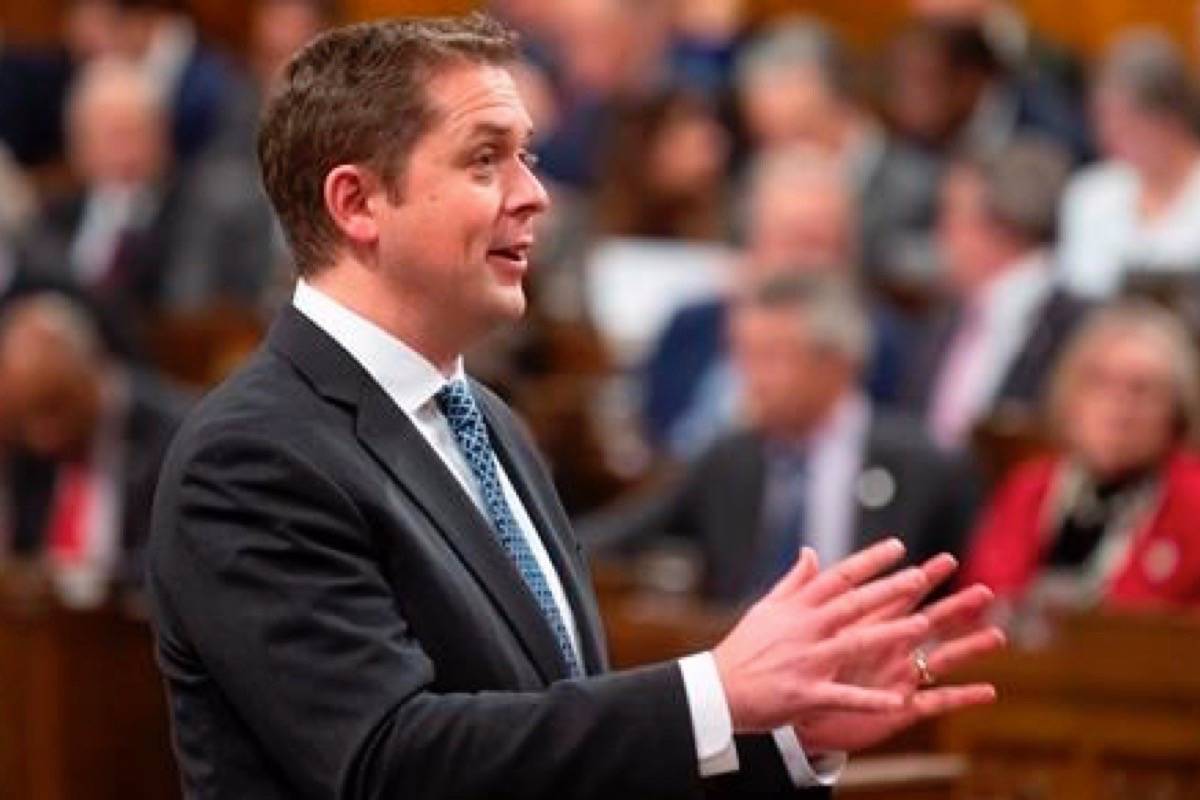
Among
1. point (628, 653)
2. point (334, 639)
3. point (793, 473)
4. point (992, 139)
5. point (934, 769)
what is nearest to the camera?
point (334, 639)

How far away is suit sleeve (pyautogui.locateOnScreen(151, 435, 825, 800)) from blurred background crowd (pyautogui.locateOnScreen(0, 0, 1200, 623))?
212cm

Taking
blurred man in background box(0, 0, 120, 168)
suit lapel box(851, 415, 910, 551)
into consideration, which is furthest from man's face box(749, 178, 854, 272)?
blurred man in background box(0, 0, 120, 168)

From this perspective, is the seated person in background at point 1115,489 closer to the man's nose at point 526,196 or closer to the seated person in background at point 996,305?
the seated person in background at point 996,305

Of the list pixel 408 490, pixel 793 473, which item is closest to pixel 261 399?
pixel 408 490

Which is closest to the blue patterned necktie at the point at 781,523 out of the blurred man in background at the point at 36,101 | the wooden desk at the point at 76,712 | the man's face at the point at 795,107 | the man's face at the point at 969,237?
the wooden desk at the point at 76,712

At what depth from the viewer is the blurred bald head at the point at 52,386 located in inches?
267

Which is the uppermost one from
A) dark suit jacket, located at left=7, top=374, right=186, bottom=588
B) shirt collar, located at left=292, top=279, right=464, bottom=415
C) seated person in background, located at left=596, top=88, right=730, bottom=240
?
shirt collar, located at left=292, top=279, right=464, bottom=415

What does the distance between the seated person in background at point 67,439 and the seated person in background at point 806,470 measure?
1294mm

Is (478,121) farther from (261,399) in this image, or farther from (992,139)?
(992,139)

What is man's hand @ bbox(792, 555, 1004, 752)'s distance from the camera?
251 cm

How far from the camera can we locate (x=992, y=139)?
8578mm

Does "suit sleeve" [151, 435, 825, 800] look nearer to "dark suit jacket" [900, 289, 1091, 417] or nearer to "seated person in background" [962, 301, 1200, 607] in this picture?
"seated person in background" [962, 301, 1200, 607]

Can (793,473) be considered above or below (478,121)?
below

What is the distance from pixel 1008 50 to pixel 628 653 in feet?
13.1
